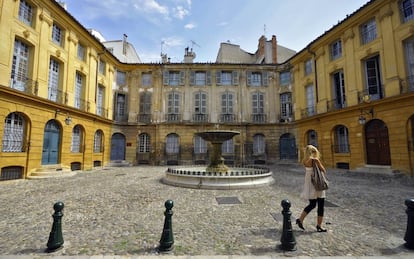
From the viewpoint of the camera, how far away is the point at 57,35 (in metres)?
12.8

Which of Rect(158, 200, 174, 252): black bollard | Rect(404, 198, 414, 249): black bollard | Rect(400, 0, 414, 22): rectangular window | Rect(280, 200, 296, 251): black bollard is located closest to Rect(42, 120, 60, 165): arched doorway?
Rect(158, 200, 174, 252): black bollard

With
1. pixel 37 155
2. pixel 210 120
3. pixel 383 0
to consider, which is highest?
pixel 383 0

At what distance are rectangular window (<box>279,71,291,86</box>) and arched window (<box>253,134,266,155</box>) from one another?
574cm

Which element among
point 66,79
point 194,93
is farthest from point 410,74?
point 66,79

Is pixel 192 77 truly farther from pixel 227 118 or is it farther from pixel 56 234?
pixel 56 234

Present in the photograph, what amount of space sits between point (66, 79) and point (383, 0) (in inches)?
776

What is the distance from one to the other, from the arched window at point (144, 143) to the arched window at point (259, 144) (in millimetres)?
10232

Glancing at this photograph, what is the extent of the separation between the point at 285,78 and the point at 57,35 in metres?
18.9

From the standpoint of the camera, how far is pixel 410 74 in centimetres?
1066

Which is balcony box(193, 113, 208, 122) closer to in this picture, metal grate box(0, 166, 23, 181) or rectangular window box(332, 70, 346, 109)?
rectangular window box(332, 70, 346, 109)

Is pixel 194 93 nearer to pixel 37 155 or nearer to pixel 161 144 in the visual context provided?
pixel 161 144

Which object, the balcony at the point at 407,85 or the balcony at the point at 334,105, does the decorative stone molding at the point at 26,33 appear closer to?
the balcony at the point at 334,105

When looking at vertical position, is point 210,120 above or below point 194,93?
below

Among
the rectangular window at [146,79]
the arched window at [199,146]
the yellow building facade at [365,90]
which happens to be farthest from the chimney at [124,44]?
the yellow building facade at [365,90]
